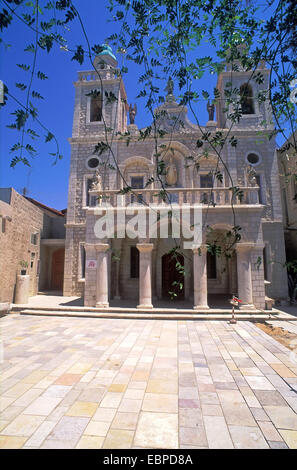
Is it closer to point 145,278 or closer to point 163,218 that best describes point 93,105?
point 163,218

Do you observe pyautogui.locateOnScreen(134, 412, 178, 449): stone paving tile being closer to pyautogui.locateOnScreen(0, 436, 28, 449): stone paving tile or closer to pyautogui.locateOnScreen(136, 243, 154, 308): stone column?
pyautogui.locateOnScreen(0, 436, 28, 449): stone paving tile

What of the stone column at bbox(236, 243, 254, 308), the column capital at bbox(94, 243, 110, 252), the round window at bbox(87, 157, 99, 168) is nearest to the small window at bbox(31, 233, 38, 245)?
the round window at bbox(87, 157, 99, 168)

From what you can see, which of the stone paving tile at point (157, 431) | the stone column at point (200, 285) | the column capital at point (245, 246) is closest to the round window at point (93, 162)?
the stone column at point (200, 285)

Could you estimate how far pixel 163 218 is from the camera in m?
10.7

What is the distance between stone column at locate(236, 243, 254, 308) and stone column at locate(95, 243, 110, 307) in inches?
212

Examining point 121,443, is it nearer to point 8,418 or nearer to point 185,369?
point 8,418

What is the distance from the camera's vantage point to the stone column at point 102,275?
33.1ft

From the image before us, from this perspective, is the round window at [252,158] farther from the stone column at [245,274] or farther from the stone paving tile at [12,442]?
the stone paving tile at [12,442]

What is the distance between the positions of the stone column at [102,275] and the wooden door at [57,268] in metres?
9.48

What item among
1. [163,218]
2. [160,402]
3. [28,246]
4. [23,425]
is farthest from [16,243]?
[160,402]

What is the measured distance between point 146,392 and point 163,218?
25.1 ft

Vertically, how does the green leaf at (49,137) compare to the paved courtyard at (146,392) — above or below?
above

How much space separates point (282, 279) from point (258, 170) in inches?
257
